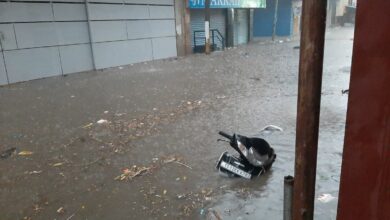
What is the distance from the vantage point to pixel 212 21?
19609 mm

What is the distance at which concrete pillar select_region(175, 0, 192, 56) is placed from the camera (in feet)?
52.7

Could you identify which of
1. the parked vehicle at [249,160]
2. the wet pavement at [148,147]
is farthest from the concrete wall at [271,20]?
the parked vehicle at [249,160]

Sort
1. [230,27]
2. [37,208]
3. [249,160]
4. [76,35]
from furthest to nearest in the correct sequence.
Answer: [230,27], [76,35], [249,160], [37,208]

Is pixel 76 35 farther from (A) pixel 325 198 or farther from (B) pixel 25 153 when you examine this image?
(A) pixel 325 198

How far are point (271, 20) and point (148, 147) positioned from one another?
2600 cm

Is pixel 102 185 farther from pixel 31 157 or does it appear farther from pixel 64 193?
pixel 31 157

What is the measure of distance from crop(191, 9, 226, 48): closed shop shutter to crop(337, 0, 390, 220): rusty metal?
16905 mm

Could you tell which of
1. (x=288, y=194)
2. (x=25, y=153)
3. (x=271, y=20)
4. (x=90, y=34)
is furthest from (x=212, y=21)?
(x=288, y=194)

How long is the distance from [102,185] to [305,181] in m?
2.54

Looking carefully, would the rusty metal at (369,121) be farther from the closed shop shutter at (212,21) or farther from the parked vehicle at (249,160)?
the closed shop shutter at (212,21)

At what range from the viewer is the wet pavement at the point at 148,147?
3264 mm

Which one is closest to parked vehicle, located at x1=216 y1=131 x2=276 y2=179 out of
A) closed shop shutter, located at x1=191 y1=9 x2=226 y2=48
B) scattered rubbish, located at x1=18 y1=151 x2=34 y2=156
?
scattered rubbish, located at x1=18 y1=151 x2=34 y2=156

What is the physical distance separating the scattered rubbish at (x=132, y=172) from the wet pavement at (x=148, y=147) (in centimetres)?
1

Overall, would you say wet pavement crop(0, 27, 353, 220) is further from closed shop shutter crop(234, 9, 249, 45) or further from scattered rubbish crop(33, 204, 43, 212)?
closed shop shutter crop(234, 9, 249, 45)
